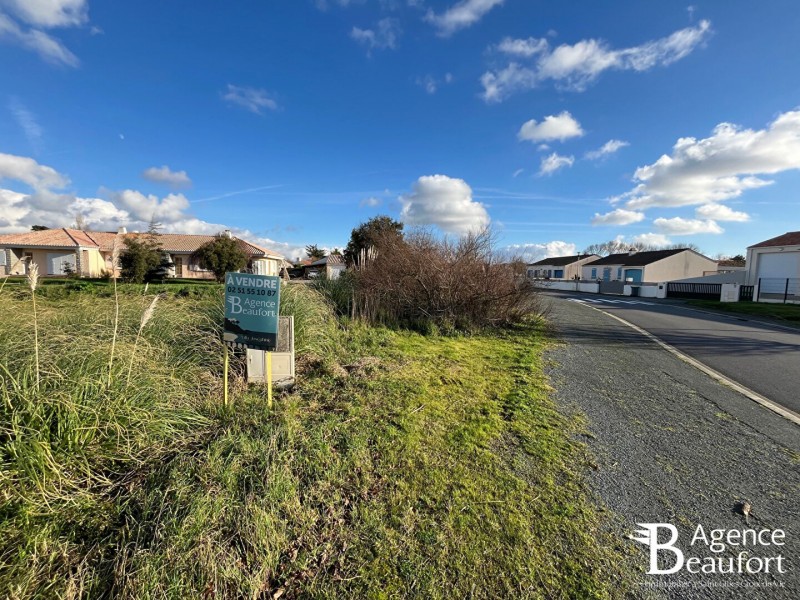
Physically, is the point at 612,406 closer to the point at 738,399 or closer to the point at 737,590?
the point at 738,399

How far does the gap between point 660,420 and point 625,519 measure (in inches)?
83.5

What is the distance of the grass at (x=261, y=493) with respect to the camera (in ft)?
5.71

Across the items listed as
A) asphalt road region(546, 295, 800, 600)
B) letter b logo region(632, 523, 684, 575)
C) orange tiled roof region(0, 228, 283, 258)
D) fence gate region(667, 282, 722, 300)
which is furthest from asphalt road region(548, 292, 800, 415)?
orange tiled roof region(0, 228, 283, 258)

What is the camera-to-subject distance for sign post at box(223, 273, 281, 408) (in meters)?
3.08

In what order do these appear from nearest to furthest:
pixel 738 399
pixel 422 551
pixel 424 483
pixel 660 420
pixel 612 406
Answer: pixel 422 551, pixel 424 483, pixel 660 420, pixel 612 406, pixel 738 399

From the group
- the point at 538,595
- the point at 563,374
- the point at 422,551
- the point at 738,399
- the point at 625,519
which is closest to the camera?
the point at 538,595

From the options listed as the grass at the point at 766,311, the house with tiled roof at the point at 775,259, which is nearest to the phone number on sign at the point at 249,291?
the grass at the point at 766,311

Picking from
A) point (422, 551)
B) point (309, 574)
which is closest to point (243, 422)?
point (309, 574)

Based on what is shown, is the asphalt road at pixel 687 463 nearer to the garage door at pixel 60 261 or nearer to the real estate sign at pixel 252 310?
the real estate sign at pixel 252 310

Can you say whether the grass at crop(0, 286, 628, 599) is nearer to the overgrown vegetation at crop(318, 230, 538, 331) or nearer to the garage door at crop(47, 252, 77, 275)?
the overgrown vegetation at crop(318, 230, 538, 331)

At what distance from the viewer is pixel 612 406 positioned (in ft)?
13.6

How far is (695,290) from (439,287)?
90.8 ft

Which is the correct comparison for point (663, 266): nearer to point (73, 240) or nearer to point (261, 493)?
point (261, 493)

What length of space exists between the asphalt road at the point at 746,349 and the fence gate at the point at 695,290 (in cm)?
1590
